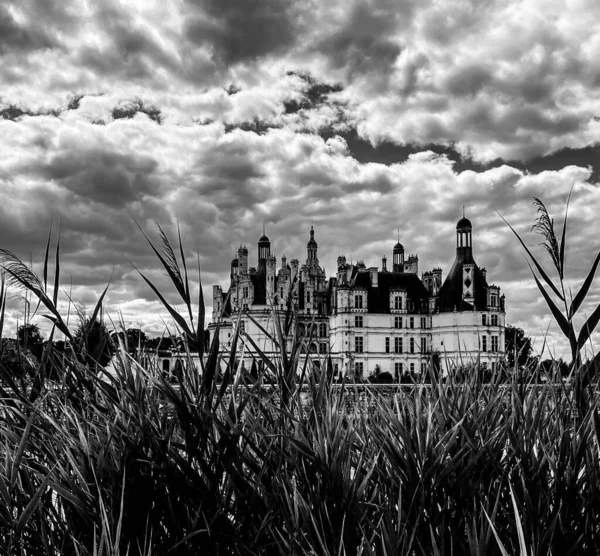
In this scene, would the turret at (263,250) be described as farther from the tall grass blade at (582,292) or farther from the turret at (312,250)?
the tall grass blade at (582,292)

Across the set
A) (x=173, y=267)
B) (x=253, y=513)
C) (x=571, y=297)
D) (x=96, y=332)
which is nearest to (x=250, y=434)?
(x=253, y=513)

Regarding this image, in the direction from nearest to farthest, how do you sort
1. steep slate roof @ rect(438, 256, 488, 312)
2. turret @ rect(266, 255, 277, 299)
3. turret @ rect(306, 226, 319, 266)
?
turret @ rect(266, 255, 277, 299) < steep slate roof @ rect(438, 256, 488, 312) < turret @ rect(306, 226, 319, 266)

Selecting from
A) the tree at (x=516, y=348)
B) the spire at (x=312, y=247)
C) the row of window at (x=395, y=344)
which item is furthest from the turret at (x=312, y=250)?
the tree at (x=516, y=348)

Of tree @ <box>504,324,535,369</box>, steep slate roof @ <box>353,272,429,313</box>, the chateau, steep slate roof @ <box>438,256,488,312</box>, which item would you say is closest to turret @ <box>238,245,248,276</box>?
the chateau

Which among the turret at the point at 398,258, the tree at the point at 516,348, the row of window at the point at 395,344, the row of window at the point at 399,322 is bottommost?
the tree at the point at 516,348

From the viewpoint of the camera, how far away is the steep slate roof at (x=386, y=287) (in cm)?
5197

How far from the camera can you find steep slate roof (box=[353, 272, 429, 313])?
52.0m

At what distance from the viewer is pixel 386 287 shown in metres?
53.0

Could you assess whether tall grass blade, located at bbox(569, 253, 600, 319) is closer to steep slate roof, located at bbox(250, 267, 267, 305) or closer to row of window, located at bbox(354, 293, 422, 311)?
steep slate roof, located at bbox(250, 267, 267, 305)

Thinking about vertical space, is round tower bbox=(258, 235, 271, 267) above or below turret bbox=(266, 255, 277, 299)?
above

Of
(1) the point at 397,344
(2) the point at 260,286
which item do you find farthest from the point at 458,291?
(2) the point at 260,286

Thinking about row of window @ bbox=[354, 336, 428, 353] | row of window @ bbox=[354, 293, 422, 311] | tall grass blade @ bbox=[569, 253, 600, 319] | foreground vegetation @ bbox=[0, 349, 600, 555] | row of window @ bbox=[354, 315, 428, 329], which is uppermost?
row of window @ bbox=[354, 293, 422, 311]

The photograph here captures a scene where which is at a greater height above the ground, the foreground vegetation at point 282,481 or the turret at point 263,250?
the turret at point 263,250

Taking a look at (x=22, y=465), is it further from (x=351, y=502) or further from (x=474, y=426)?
(x=474, y=426)
